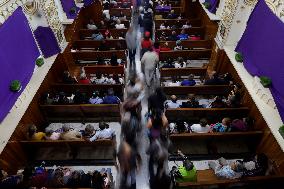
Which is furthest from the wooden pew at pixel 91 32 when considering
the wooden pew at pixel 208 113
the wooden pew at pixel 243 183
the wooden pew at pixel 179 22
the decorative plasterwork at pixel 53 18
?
the wooden pew at pixel 243 183

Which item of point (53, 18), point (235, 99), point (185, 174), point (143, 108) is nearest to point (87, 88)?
point (143, 108)

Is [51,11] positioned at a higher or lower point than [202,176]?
higher

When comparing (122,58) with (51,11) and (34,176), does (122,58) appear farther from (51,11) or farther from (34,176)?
(34,176)

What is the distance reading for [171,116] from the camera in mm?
7031

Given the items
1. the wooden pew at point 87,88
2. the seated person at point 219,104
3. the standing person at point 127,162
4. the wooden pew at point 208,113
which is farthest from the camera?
the wooden pew at point 87,88

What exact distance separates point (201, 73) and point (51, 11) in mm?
5171

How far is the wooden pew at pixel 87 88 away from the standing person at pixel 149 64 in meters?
0.83

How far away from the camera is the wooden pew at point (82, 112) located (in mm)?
6977

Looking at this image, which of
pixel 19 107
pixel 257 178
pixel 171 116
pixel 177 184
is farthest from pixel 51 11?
pixel 257 178

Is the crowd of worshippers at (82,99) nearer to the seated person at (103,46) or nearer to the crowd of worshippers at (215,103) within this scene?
the crowd of worshippers at (215,103)

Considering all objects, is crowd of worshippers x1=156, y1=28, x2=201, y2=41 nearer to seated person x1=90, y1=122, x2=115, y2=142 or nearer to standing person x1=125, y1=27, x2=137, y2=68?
standing person x1=125, y1=27, x2=137, y2=68

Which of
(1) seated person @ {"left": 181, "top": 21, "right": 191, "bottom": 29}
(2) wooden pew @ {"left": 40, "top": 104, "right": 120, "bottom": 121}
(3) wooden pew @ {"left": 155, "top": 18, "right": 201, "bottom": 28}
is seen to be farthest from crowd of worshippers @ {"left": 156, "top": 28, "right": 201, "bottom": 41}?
(2) wooden pew @ {"left": 40, "top": 104, "right": 120, "bottom": 121}

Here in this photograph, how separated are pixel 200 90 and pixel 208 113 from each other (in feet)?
3.31

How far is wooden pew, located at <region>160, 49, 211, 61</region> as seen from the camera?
29.3 feet
